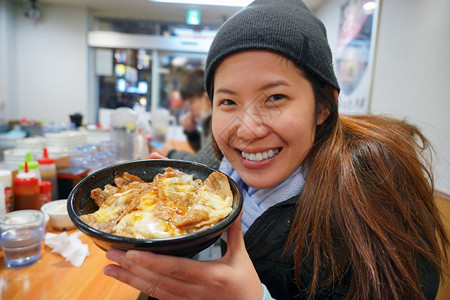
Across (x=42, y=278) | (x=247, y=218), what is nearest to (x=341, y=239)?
(x=247, y=218)

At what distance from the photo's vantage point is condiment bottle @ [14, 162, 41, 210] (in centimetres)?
130

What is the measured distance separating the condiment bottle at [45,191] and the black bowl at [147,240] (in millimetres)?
868

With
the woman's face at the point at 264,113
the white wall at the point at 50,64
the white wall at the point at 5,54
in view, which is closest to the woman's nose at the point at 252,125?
the woman's face at the point at 264,113

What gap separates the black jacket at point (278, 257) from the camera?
89 centimetres

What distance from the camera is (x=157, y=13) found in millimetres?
5594

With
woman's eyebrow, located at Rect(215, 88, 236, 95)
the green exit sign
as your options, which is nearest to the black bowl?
woman's eyebrow, located at Rect(215, 88, 236, 95)

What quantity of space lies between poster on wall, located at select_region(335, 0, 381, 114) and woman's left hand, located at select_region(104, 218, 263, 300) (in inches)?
89.1

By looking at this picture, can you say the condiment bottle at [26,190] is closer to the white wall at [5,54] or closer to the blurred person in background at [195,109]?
the blurred person in background at [195,109]

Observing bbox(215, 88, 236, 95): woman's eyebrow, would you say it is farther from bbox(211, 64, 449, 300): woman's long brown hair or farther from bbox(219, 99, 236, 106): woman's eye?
bbox(211, 64, 449, 300): woman's long brown hair

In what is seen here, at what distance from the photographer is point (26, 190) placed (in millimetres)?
1312

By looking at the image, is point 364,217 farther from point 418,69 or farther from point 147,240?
point 418,69

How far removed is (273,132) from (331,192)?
Answer: 283 millimetres

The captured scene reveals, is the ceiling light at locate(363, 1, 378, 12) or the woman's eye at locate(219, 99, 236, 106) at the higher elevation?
the ceiling light at locate(363, 1, 378, 12)

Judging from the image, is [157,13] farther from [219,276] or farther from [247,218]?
[219,276]
